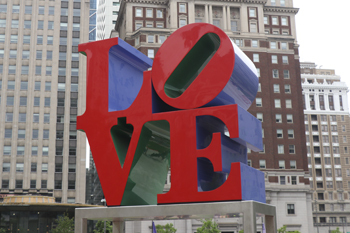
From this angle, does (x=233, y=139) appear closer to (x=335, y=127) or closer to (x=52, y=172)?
(x=52, y=172)

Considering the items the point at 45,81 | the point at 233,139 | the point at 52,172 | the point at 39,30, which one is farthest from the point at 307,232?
the point at 233,139

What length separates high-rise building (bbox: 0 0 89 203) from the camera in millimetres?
87875

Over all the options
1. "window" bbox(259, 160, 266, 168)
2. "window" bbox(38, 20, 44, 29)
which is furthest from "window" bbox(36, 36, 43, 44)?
"window" bbox(259, 160, 266, 168)

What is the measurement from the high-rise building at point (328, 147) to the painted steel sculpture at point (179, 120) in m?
120

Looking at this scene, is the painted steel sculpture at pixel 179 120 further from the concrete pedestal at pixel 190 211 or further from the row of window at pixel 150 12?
the row of window at pixel 150 12

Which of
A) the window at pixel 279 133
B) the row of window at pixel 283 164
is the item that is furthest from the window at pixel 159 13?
the row of window at pixel 283 164

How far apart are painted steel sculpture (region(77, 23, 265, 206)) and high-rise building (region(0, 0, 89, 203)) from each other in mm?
67709

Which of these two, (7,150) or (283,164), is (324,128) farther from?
(7,150)

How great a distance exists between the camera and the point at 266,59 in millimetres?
92812

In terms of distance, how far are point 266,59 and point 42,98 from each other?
44.0 metres

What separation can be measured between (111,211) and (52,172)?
7083 cm

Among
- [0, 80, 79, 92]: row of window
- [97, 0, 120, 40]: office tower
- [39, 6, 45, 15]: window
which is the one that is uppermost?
[97, 0, 120, 40]: office tower

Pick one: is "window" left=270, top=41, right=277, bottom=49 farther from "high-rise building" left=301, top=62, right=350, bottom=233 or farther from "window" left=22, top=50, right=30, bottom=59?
"high-rise building" left=301, top=62, right=350, bottom=233

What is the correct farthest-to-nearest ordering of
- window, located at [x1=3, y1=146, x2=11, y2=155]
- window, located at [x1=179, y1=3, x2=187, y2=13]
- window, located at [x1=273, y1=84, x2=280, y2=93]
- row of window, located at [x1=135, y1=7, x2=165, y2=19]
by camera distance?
1. row of window, located at [x1=135, y1=7, x2=165, y2=19]
2. window, located at [x1=179, y1=3, x2=187, y2=13]
3. window, located at [x1=273, y1=84, x2=280, y2=93]
4. window, located at [x1=3, y1=146, x2=11, y2=155]
